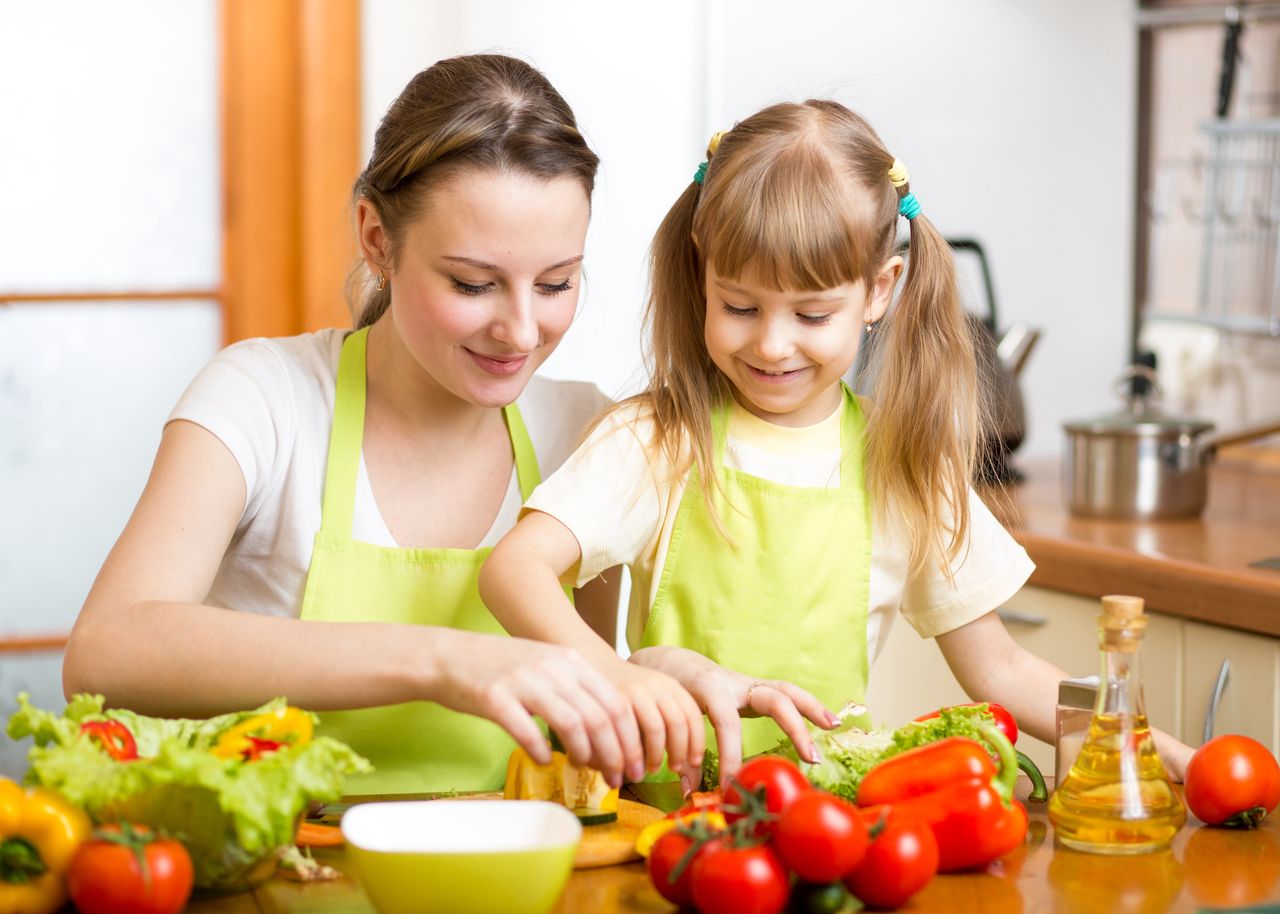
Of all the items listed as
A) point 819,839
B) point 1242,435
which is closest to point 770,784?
point 819,839

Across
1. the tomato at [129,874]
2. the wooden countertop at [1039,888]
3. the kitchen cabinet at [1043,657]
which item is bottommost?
the kitchen cabinet at [1043,657]

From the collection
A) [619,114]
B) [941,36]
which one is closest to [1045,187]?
[941,36]

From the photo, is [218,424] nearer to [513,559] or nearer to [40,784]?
[513,559]

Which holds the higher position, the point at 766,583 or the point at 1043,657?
the point at 766,583

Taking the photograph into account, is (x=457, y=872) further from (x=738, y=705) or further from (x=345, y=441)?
(x=345, y=441)

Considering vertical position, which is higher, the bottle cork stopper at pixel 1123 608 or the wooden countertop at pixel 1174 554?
the bottle cork stopper at pixel 1123 608

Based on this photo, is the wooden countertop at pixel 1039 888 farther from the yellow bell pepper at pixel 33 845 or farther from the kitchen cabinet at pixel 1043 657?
the kitchen cabinet at pixel 1043 657

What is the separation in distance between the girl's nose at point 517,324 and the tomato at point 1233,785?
2.08ft

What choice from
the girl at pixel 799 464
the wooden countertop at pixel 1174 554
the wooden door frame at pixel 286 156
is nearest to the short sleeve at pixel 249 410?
the girl at pixel 799 464

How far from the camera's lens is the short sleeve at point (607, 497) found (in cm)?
139

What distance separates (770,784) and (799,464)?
518 mm

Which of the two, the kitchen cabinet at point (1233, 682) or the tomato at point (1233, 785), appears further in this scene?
the kitchen cabinet at point (1233, 682)

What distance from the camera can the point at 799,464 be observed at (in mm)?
1486

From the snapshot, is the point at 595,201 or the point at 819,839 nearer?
the point at 819,839
